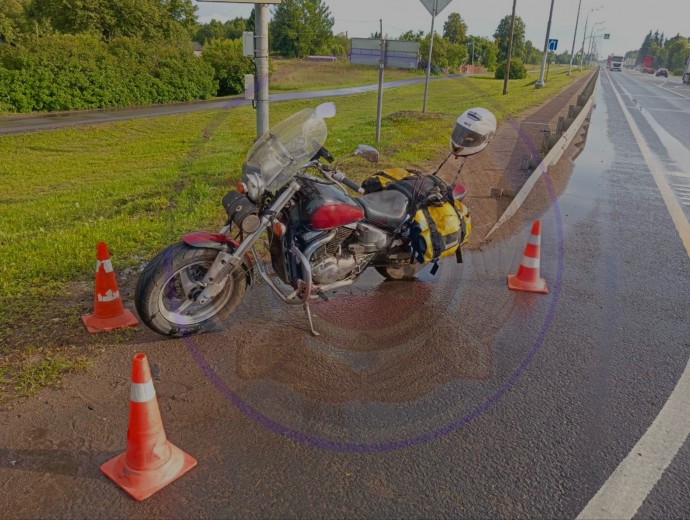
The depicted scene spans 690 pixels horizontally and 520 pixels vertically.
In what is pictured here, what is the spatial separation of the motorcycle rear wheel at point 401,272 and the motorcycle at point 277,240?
82cm

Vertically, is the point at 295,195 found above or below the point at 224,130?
above

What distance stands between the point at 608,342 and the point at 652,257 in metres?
2.74

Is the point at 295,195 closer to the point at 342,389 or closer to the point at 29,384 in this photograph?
the point at 342,389

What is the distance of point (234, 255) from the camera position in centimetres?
416

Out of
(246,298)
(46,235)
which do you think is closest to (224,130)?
(46,235)

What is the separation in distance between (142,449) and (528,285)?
4059 millimetres

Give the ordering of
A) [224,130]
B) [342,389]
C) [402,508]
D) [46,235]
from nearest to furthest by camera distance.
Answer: [402,508] → [342,389] → [46,235] → [224,130]

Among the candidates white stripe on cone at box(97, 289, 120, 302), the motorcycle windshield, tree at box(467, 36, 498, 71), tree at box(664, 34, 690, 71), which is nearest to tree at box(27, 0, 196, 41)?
white stripe on cone at box(97, 289, 120, 302)

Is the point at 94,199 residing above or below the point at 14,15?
below

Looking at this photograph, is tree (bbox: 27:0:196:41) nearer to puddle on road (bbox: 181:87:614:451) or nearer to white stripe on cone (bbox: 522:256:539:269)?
puddle on road (bbox: 181:87:614:451)

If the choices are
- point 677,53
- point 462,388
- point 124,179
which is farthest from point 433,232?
point 677,53

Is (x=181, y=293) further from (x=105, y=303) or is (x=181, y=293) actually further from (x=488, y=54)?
(x=488, y=54)

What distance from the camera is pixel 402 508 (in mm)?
2781

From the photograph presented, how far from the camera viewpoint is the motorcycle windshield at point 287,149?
4.16m
